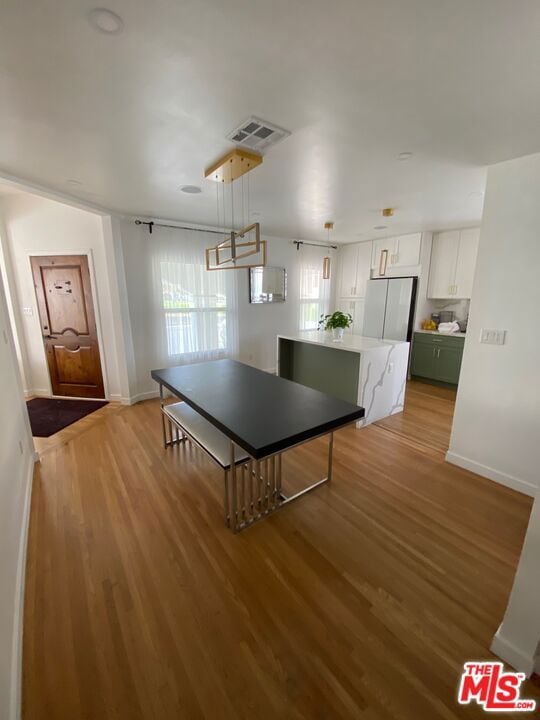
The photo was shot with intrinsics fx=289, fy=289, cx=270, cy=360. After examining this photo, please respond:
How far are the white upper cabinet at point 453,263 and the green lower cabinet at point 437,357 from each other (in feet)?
2.38

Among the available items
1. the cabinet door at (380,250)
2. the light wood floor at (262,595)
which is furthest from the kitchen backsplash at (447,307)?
the light wood floor at (262,595)

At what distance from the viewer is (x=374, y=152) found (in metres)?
2.05

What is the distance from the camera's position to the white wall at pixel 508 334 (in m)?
2.08

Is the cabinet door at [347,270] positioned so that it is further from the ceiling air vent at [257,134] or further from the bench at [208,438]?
the bench at [208,438]

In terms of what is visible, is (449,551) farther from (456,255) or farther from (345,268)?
(345,268)

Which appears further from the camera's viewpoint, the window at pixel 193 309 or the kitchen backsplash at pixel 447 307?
the kitchen backsplash at pixel 447 307

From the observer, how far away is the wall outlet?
225 centimetres

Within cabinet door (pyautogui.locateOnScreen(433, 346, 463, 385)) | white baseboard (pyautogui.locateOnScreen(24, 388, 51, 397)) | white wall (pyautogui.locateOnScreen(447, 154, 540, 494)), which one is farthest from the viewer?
cabinet door (pyautogui.locateOnScreen(433, 346, 463, 385))

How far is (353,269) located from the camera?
587 cm

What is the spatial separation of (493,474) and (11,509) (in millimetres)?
3426

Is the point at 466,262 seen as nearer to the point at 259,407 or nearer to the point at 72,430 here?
the point at 259,407

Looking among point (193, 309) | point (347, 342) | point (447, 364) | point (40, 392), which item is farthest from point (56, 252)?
point (447, 364)

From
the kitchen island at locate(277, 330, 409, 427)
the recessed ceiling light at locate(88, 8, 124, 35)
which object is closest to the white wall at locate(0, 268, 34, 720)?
the recessed ceiling light at locate(88, 8, 124, 35)

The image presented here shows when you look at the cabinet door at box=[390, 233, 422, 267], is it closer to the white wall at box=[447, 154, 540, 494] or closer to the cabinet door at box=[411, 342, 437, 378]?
the cabinet door at box=[411, 342, 437, 378]
